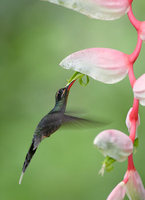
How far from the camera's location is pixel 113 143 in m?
0.79

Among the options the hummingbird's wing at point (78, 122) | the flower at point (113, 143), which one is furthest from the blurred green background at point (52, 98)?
the flower at point (113, 143)

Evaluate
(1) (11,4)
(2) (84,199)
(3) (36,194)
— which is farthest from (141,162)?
(1) (11,4)

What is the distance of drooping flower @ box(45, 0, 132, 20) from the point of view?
2.82 feet

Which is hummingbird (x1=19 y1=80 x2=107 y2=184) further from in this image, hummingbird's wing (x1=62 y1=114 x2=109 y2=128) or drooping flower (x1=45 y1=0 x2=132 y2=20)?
drooping flower (x1=45 y1=0 x2=132 y2=20)

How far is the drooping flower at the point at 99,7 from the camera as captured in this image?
860 mm

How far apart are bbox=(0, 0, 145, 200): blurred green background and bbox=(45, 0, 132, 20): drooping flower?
1137 mm

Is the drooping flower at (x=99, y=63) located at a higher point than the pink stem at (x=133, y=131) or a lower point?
higher

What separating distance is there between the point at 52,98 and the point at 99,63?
152cm

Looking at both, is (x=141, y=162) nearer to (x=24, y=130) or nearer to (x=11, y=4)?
(x=24, y=130)

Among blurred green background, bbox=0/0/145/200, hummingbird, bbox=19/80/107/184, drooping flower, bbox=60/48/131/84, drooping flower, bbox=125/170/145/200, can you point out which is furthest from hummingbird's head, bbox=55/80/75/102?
blurred green background, bbox=0/0/145/200

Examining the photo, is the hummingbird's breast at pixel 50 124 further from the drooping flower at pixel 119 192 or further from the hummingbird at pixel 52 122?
the drooping flower at pixel 119 192

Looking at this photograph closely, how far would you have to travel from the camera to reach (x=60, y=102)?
Result: 1.11m

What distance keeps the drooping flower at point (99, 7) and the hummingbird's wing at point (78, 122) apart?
238 mm

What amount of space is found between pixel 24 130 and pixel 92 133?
14.9 inches
